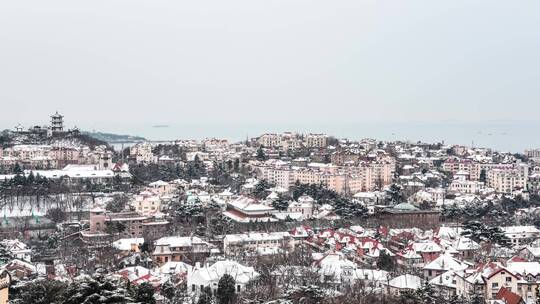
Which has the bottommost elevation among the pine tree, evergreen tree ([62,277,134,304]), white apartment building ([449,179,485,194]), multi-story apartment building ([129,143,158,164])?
white apartment building ([449,179,485,194])

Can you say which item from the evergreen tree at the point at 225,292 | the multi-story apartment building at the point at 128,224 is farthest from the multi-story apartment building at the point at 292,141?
the evergreen tree at the point at 225,292

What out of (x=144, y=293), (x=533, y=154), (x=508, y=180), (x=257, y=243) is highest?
(x=144, y=293)

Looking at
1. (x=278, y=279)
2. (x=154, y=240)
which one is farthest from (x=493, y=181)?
(x=278, y=279)

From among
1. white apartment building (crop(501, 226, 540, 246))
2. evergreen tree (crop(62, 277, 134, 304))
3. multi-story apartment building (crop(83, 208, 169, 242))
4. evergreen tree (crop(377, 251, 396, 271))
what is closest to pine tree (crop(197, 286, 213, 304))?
evergreen tree (crop(377, 251, 396, 271))

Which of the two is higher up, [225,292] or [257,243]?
[225,292]

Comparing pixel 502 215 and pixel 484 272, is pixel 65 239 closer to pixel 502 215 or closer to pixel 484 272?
pixel 484 272

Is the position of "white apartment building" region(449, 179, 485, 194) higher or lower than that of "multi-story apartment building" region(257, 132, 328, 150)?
lower

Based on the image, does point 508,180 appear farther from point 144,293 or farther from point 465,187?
point 144,293

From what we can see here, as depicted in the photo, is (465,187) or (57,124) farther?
(57,124)

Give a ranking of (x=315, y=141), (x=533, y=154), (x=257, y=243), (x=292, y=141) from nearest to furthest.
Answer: (x=257, y=243) → (x=292, y=141) → (x=315, y=141) → (x=533, y=154)

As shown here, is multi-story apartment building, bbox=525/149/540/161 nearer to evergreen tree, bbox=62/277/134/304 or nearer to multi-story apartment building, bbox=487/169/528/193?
multi-story apartment building, bbox=487/169/528/193

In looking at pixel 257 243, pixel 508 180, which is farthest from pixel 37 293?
pixel 508 180
